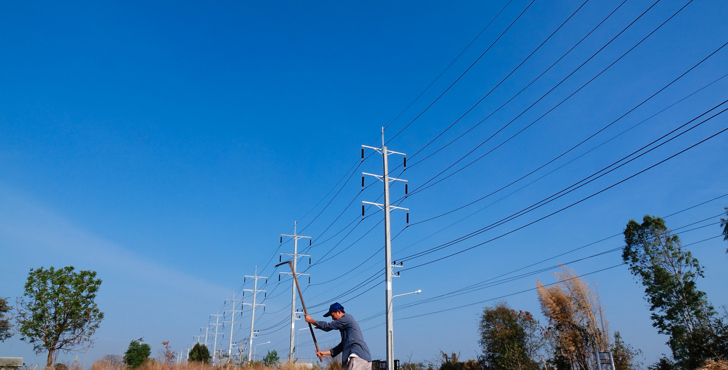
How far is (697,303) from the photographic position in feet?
111

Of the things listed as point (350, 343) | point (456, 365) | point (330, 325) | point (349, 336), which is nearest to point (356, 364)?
point (350, 343)

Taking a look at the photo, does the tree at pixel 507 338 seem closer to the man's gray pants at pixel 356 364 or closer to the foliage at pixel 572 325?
the foliage at pixel 572 325

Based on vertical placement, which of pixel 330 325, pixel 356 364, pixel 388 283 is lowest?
pixel 356 364

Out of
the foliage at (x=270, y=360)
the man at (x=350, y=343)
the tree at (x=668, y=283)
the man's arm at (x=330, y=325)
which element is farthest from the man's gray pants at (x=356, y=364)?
the tree at (x=668, y=283)

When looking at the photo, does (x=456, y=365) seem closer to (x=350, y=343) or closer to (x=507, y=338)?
(x=507, y=338)

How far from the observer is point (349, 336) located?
7.34 m

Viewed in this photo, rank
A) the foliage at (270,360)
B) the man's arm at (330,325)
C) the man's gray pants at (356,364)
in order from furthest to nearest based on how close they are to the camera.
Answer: the foliage at (270,360), the man's arm at (330,325), the man's gray pants at (356,364)

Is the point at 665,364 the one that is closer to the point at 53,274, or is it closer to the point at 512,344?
the point at 512,344

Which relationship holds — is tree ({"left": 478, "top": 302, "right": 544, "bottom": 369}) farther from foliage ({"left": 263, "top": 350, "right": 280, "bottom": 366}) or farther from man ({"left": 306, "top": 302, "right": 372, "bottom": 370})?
man ({"left": 306, "top": 302, "right": 372, "bottom": 370})

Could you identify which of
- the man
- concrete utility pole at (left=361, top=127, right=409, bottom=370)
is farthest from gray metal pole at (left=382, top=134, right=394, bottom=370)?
the man

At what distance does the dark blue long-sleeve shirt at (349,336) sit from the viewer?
23.7ft

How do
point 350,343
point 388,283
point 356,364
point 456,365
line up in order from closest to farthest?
point 356,364 < point 350,343 < point 388,283 < point 456,365

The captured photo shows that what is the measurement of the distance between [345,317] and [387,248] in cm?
1521

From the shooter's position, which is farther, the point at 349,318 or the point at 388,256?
the point at 388,256
